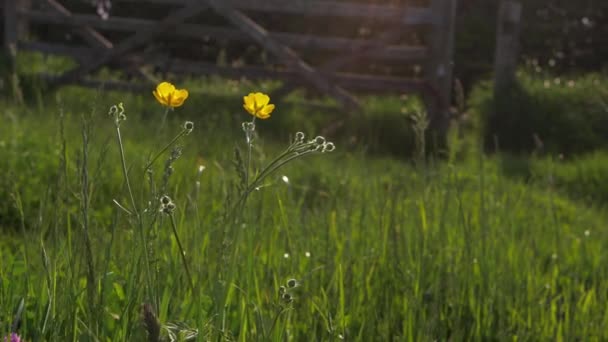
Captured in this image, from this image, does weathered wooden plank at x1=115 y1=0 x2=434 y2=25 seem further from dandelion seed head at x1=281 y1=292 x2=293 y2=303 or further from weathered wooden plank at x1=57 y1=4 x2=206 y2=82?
dandelion seed head at x1=281 y1=292 x2=293 y2=303

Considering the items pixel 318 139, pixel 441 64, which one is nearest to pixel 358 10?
pixel 441 64

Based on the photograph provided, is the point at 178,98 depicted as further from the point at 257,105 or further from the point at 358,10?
the point at 358,10

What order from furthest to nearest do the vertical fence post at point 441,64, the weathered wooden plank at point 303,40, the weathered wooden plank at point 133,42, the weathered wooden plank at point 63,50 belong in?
the weathered wooden plank at point 63,50 < the weathered wooden plank at point 133,42 < the weathered wooden plank at point 303,40 < the vertical fence post at point 441,64

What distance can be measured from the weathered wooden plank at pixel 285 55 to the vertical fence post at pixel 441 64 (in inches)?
30.5

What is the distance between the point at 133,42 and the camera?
8812 mm

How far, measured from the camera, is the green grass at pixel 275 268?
5.47 ft

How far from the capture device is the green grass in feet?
5.47

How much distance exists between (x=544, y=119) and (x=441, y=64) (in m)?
1.20

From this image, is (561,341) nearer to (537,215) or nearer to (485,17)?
(537,215)

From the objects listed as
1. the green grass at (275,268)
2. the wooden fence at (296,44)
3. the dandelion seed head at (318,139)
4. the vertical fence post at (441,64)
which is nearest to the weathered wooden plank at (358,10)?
the wooden fence at (296,44)

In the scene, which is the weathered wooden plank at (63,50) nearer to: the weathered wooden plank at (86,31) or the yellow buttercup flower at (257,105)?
the weathered wooden plank at (86,31)

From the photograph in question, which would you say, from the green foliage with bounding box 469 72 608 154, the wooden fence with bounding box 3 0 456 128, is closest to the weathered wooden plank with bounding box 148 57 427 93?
the wooden fence with bounding box 3 0 456 128

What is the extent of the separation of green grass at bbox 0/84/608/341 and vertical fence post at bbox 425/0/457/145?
12.8 ft

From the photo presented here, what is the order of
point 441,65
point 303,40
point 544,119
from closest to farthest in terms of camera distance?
point 441,65 < point 303,40 < point 544,119
